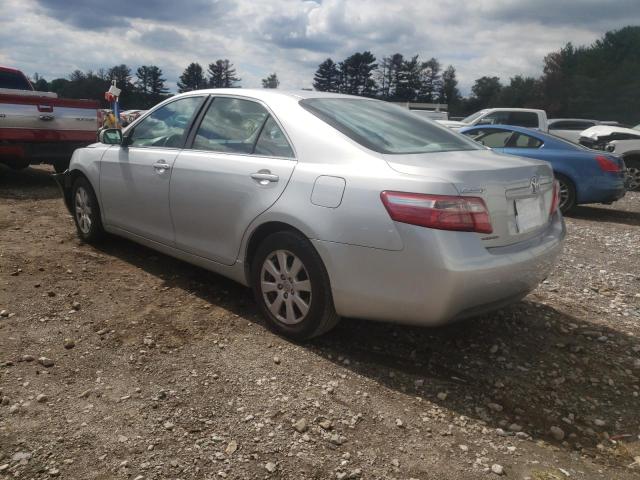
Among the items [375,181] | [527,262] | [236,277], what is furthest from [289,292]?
[527,262]

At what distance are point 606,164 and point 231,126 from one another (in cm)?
681

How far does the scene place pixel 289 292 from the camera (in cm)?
334

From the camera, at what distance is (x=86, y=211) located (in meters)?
5.27

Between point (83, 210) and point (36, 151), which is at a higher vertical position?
point (36, 151)

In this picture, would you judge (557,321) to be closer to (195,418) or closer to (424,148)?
(424,148)

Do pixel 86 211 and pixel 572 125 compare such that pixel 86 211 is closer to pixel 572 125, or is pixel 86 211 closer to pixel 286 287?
pixel 286 287

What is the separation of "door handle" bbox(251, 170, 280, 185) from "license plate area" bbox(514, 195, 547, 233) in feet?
4.69

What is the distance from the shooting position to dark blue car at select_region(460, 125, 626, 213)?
27.5ft

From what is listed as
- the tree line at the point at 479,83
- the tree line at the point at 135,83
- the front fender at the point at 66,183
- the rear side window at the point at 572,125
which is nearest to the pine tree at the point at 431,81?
the tree line at the point at 479,83

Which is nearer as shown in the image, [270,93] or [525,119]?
[270,93]

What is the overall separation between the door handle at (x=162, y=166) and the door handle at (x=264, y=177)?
3.23 ft

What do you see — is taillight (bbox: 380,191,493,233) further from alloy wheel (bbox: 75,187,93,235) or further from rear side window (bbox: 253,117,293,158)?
alloy wheel (bbox: 75,187,93,235)

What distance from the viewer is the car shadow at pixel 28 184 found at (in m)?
8.23

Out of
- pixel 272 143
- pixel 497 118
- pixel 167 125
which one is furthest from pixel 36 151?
pixel 497 118
